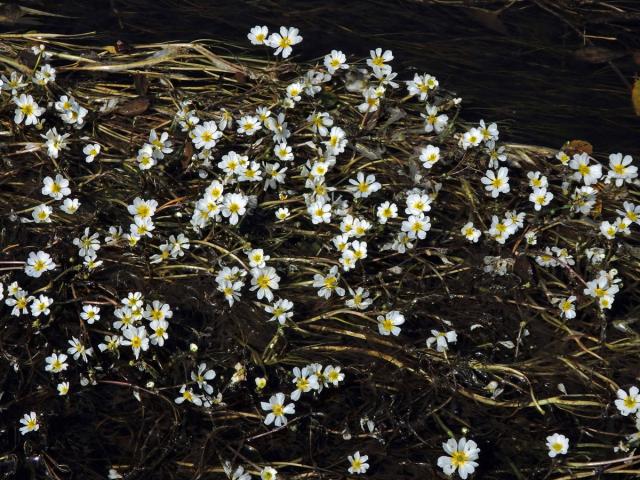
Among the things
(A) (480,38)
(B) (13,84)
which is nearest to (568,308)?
(A) (480,38)

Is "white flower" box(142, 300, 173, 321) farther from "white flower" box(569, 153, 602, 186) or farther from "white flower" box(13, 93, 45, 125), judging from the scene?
"white flower" box(569, 153, 602, 186)

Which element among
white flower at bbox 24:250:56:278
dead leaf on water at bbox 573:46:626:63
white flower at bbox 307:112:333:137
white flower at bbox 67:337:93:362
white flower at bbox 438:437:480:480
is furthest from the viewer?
dead leaf on water at bbox 573:46:626:63

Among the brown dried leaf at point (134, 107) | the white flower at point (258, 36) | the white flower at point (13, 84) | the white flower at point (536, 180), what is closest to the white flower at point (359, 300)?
the white flower at point (536, 180)

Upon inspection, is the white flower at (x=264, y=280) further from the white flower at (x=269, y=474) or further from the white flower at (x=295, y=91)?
the white flower at (x=295, y=91)

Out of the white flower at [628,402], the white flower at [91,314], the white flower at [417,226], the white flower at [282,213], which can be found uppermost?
the white flower at [417,226]

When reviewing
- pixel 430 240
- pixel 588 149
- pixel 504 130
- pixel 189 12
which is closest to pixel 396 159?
pixel 430 240

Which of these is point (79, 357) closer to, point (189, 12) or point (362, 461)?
point (362, 461)

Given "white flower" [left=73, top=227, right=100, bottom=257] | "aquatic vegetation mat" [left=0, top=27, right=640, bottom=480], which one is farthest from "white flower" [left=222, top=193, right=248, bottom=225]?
"white flower" [left=73, top=227, right=100, bottom=257]
